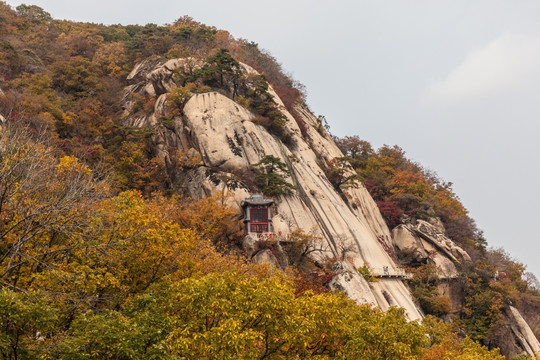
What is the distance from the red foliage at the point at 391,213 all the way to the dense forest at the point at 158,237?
14 cm

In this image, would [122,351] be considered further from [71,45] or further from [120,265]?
[71,45]

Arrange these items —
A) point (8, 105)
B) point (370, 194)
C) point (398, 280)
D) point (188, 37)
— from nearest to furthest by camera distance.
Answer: point (8, 105) < point (398, 280) < point (370, 194) < point (188, 37)

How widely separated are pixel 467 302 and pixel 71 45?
51.1 meters

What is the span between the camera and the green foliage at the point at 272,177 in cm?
3187

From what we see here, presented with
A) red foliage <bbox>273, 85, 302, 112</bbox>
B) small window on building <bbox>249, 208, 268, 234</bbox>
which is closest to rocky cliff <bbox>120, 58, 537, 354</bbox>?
small window on building <bbox>249, 208, 268, 234</bbox>

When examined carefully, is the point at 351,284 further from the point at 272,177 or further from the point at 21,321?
the point at 21,321

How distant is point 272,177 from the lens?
3212cm

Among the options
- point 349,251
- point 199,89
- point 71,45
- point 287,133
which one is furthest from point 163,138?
point 71,45

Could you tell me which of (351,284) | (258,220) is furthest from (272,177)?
(351,284)

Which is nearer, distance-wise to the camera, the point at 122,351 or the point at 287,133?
the point at 122,351

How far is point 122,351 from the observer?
9922mm

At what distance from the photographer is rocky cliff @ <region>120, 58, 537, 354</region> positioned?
30812mm

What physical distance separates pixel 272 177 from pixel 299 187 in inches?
131

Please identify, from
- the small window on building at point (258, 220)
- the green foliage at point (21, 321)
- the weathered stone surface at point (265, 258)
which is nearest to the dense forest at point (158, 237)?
the green foliage at point (21, 321)
